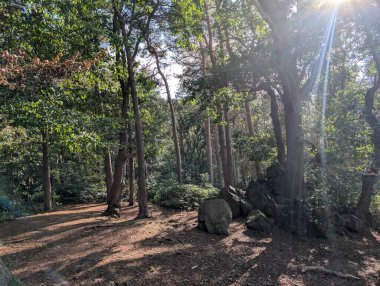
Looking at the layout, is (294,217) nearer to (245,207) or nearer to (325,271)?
(245,207)

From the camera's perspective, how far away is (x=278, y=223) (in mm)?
9430

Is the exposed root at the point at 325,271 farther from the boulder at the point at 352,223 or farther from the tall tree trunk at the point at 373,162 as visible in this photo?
the tall tree trunk at the point at 373,162

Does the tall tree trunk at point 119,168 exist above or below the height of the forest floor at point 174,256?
above

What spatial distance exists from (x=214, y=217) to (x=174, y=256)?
2.55m

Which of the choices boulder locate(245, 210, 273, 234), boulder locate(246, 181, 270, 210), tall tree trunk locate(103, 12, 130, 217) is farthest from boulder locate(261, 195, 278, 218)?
tall tree trunk locate(103, 12, 130, 217)

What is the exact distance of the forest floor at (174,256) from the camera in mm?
5449

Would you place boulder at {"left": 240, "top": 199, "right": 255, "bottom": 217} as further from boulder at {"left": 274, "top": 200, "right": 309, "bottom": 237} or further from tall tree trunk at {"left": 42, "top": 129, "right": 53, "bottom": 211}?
tall tree trunk at {"left": 42, "top": 129, "right": 53, "bottom": 211}

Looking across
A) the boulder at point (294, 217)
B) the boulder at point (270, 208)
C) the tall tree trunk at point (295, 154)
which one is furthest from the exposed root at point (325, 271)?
the tall tree trunk at point (295, 154)

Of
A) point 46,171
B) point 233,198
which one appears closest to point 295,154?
point 233,198

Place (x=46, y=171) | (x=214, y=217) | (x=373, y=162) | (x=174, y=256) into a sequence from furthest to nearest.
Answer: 1. (x=46, y=171)
2. (x=373, y=162)
3. (x=214, y=217)
4. (x=174, y=256)

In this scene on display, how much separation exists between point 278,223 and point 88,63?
727 centimetres

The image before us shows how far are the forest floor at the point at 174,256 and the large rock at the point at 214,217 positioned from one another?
28 cm

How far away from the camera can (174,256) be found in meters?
6.51

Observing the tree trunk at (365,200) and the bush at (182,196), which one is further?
the bush at (182,196)
